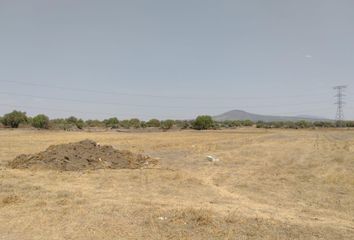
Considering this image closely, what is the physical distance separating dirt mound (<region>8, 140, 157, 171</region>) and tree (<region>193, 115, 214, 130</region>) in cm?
6624

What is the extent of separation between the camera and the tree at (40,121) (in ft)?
251

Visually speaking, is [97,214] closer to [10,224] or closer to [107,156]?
[10,224]

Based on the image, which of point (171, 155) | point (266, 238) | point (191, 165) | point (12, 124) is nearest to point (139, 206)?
point (266, 238)

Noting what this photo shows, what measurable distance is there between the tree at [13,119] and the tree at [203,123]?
34951mm

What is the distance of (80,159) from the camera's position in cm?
2223

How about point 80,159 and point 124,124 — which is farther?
point 124,124

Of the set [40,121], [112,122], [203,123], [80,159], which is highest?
[112,122]

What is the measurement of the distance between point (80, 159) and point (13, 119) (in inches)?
2459

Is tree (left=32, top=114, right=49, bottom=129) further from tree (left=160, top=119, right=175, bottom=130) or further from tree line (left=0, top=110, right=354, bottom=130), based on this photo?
tree (left=160, top=119, right=175, bottom=130)

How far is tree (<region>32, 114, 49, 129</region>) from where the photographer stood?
76438mm

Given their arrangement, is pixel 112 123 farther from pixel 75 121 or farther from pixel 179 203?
pixel 179 203

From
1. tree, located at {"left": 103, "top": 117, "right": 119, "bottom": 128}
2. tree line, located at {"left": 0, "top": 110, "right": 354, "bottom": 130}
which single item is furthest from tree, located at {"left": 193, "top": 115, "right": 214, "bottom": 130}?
tree, located at {"left": 103, "top": 117, "right": 119, "bottom": 128}

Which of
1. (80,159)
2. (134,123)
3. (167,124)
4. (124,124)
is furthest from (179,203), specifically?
(134,123)

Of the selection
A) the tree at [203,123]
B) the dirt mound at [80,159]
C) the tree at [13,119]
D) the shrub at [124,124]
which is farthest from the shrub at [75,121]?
the dirt mound at [80,159]
